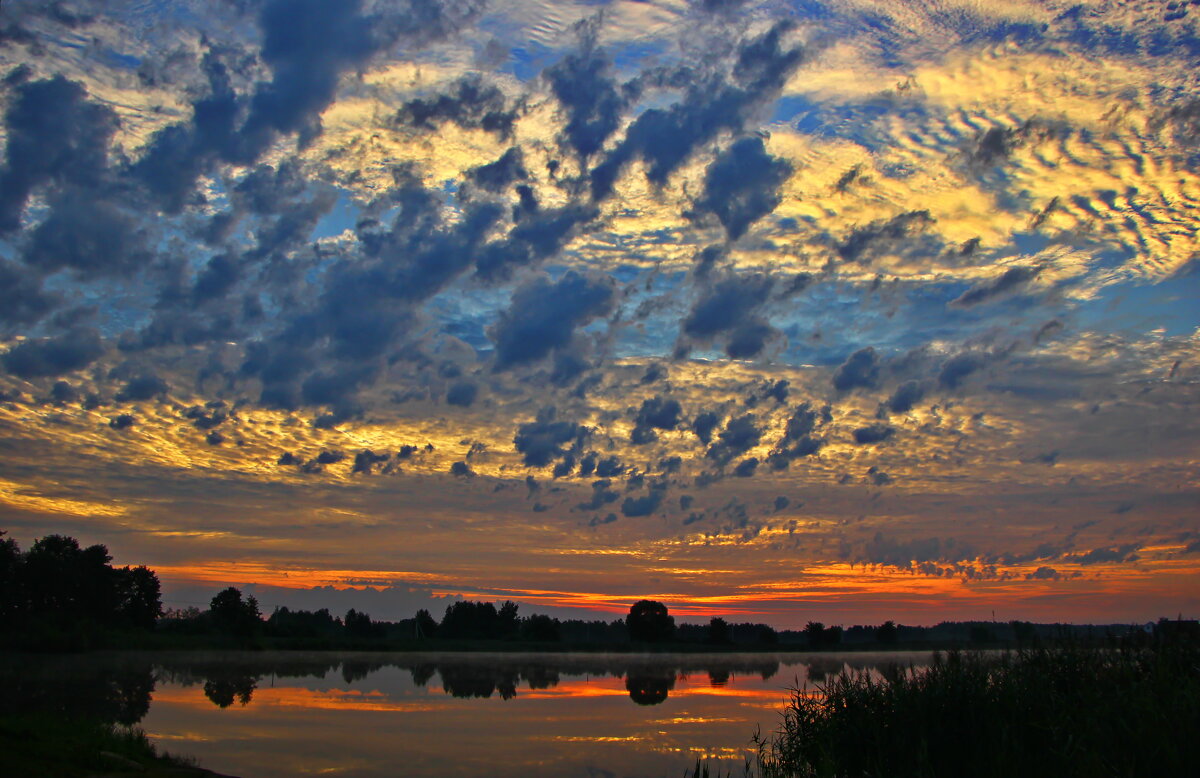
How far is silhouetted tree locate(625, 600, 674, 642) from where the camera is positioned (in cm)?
16275

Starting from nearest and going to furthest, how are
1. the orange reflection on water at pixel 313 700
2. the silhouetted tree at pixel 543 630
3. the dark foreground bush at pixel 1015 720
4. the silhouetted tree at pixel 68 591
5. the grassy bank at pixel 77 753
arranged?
the dark foreground bush at pixel 1015 720, the grassy bank at pixel 77 753, the orange reflection on water at pixel 313 700, the silhouetted tree at pixel 68 591, the silhouetted tree at pixel 543 630

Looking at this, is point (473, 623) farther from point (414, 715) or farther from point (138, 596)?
point (414, 715)

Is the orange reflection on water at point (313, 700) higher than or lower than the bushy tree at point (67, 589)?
lower

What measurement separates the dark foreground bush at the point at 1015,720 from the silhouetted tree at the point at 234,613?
113 metres

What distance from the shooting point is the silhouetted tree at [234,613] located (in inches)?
4889

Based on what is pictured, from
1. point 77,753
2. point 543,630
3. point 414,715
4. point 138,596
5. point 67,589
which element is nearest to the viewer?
point 77,753

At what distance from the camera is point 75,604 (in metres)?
101

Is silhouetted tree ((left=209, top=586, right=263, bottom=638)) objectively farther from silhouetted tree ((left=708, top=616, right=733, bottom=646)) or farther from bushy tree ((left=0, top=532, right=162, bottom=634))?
silhouetted tree ((left=708, top=616, right=733, bottom=646))

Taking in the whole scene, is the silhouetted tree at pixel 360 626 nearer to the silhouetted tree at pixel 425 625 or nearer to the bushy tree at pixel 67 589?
the silhouetted tree at pixel 425 625

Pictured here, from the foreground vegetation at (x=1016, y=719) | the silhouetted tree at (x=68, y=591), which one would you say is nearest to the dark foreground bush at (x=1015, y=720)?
the foreground vegetation at (x=1016, y=719)

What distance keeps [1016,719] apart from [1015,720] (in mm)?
390

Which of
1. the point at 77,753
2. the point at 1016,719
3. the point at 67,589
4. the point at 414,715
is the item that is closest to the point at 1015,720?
the point at 1016,719

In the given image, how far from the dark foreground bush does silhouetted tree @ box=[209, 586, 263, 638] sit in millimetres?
113210

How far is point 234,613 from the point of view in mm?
128000
